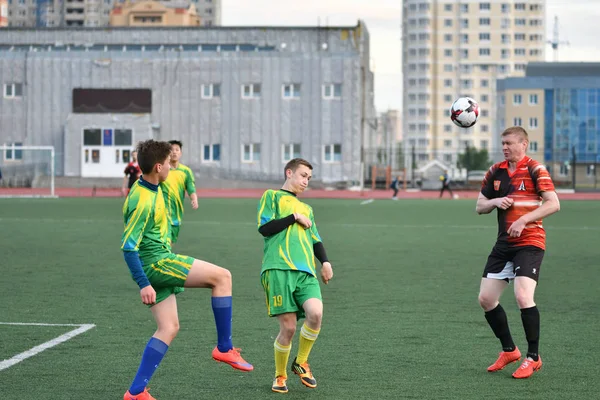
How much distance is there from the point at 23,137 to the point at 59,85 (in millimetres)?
4016

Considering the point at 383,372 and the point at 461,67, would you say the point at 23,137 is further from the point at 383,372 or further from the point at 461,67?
the point at 461,67

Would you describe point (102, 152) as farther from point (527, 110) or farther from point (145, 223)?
point (527, 110)

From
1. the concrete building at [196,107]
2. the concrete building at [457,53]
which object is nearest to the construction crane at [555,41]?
the concrete building at [457,53]

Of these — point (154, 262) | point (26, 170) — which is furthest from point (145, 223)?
point (26, 170)

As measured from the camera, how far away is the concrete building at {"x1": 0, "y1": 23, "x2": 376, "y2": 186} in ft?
210

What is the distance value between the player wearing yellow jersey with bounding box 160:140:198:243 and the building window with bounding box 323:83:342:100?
50.3 meters

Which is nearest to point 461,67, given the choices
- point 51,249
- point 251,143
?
point 251,143

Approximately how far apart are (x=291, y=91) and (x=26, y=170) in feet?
55.8

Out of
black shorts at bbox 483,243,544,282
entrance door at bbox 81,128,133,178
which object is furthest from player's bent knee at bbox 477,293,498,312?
entrance door at bbox 81,128,133,178

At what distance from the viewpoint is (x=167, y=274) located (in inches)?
258

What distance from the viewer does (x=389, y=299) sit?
473 inches

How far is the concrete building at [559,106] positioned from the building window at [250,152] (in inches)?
2241

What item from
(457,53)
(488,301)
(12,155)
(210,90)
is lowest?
(488,301)

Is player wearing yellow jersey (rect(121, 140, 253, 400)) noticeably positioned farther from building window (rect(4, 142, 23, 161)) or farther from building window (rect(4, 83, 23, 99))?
building window (rect(4, 83, 23, 99))
